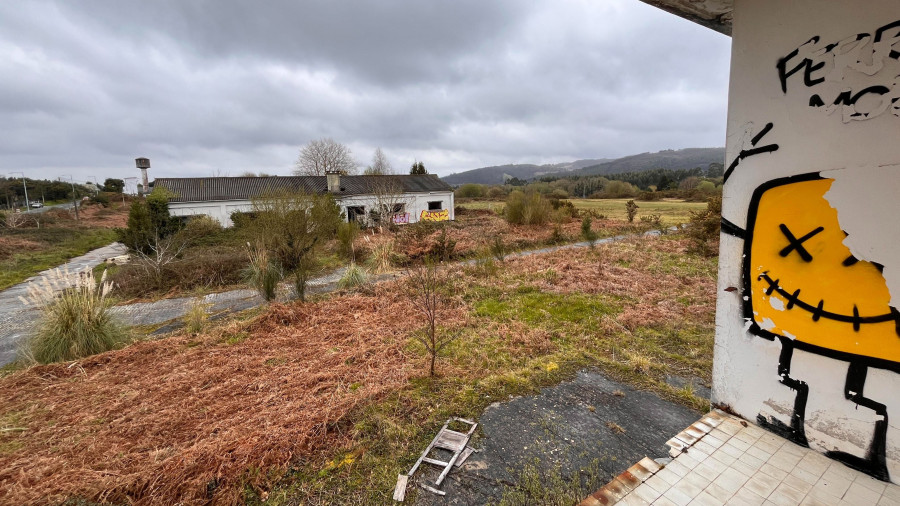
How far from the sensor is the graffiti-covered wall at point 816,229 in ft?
5.42

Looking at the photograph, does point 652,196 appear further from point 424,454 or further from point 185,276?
point 424,454

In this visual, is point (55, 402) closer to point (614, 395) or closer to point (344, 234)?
point (614, 395)

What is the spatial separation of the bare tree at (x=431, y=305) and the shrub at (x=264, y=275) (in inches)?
114

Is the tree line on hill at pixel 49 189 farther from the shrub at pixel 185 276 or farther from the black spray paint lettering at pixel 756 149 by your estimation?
the black spray paint lettering at pixel 756 149

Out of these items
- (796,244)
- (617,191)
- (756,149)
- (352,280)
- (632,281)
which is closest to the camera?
(796,244)

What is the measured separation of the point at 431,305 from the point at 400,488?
426 cm

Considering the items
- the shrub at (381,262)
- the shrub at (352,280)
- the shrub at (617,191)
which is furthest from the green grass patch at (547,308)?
the shrub at (617,191)

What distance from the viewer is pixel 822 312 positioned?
185 centimetres

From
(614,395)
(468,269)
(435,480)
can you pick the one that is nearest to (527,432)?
(435,480)

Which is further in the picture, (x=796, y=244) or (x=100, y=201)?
(x=100, y=201)

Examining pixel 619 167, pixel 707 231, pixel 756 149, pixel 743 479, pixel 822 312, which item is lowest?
pixel 743 479

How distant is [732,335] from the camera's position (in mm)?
2242

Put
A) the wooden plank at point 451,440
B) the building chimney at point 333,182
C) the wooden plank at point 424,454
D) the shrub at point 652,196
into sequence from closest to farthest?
1. the wooden plank at point 424,454
2. the wooden plank at point 451,440
3. the building chimney at point 333,182
4. the shrub at point 652,196

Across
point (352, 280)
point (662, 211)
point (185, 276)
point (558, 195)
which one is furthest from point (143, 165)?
point (662, 211)
